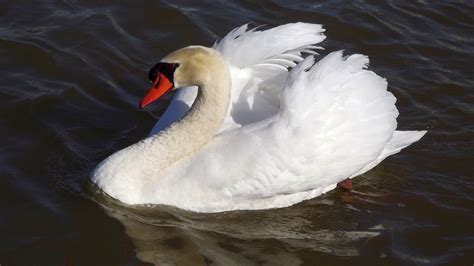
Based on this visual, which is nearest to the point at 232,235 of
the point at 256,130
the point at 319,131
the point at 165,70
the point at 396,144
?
the point at 256,130

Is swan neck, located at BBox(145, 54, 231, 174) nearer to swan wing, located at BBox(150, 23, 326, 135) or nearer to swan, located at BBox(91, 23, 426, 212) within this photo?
swan, located at BBox(91, 23, 426, 212)

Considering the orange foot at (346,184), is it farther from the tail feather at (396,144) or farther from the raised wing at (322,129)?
the raised wing at (322,129)

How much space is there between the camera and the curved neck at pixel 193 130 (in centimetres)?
710

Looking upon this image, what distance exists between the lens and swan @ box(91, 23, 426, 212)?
7008 millimetres

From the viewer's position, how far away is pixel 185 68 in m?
7.00

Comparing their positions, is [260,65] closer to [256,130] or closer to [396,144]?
[256,130]

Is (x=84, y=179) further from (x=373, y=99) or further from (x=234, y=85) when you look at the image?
(x=373, y=99)

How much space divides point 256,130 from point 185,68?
757 mm

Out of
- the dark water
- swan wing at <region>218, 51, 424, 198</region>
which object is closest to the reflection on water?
the dark water

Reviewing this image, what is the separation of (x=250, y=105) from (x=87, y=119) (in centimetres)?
186

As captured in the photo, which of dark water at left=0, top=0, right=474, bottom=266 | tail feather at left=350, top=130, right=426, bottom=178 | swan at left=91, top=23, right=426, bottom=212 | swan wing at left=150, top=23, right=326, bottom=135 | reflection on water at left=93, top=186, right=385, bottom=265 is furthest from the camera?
tail feather at left=350, top=130, right=426, bottom=178

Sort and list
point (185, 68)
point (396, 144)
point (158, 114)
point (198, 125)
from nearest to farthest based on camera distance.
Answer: point (185, 68)
point (198, 125)
point (396, 144)
point (158, 114)

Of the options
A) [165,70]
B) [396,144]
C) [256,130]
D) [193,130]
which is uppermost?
[165,70]

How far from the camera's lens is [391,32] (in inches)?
420
